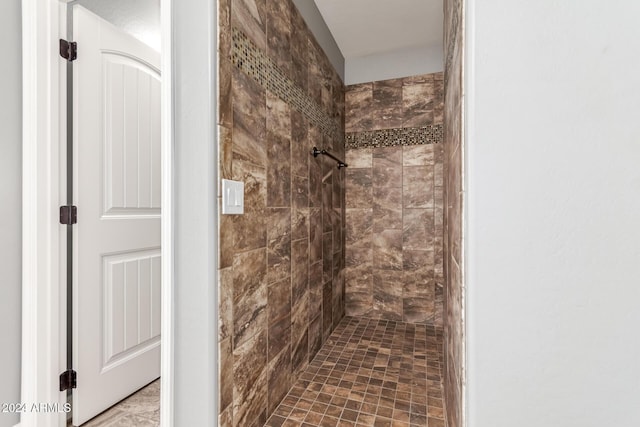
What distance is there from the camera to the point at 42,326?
132 cm

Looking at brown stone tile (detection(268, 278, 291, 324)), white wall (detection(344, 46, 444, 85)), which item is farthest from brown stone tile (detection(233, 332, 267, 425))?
white wall (detection(344, 46, 444, 85))

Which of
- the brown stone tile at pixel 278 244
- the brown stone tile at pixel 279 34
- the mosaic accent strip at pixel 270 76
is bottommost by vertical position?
the brown stone tile at pixel 278 244

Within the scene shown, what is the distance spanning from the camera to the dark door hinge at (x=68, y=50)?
141 cm

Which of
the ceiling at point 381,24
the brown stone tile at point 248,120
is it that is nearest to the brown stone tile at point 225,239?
the brown stone tile at point 248,120

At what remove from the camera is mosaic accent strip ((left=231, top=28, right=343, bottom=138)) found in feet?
4.05

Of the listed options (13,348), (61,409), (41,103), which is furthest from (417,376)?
(41,103)

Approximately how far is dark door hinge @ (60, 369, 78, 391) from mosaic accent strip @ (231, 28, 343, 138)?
1.59 meters

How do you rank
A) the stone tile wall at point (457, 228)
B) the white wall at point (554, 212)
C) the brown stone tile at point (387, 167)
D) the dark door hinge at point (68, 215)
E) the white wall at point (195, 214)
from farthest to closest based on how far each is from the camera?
the brown stone tile at point (387, 167) → the dark door hinge at point (68, 215) → the white wall at point (195, 214) → the stone tile wall at point (457, 228) → the white wall at point (554, 212)

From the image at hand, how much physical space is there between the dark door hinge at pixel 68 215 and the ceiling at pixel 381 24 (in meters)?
1.96

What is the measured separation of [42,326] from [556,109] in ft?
6.45

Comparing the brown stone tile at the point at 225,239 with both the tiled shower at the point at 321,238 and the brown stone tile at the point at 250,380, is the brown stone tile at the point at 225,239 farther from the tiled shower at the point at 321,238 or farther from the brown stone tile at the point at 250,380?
the brown stone tile at the point at 250,380

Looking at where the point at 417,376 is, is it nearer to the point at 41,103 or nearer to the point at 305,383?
the point at 305,383

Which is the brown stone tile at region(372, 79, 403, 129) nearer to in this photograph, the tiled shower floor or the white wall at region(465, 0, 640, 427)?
the tiled shower floor

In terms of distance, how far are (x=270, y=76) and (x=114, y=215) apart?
1.11 m
